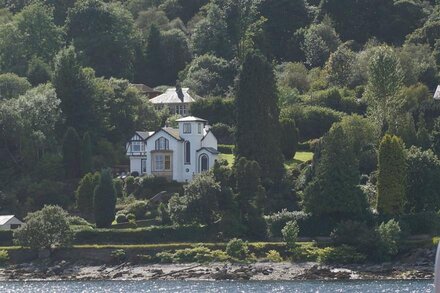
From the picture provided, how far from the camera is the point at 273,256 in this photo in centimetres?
8119

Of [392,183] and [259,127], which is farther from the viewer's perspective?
[259,127]

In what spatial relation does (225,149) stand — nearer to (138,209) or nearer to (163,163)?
(163,163)

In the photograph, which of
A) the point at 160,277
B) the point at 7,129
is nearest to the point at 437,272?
the point at 160,277

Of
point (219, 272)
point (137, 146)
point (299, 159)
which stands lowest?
point (219, 272)

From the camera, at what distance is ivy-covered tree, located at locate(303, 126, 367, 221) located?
83.5 metres

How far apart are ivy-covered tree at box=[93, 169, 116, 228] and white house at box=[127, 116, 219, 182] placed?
1013 centimetres

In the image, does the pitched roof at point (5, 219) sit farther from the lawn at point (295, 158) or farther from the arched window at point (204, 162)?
the lawn at point (295, 158)

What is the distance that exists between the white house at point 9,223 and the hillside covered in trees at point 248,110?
87.3 inches

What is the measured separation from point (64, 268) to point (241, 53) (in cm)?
4572

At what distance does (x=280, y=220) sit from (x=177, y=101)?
101ft

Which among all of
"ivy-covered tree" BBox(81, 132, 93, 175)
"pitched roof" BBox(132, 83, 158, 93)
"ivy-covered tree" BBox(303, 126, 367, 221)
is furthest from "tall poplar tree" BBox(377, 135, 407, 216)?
"pitched roof" BBox(132, 83, 158, 93)

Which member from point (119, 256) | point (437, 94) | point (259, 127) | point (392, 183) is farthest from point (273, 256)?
point (437, 94)

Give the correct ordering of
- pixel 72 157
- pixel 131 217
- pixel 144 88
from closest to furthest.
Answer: pixel 131 217, pixel 72 157, pixel 144 88

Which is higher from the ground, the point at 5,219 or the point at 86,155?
the point at 86,155
